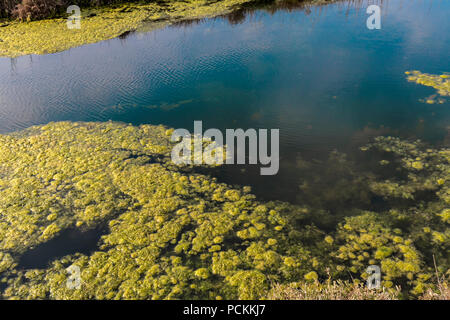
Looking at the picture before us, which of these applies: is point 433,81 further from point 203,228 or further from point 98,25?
point 98,25

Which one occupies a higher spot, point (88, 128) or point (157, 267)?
point (88, 128)

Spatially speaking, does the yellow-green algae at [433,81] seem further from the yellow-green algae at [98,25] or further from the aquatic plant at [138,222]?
the yellow-green algae at [98,25]

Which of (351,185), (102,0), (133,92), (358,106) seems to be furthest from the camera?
(102,0)

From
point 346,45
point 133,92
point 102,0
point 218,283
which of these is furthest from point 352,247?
point 102,0

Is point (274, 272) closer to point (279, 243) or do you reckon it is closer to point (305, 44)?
point (279, 243)

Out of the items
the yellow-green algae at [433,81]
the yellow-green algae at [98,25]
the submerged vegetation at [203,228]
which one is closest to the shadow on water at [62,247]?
the submerged vegetation at [203,228]

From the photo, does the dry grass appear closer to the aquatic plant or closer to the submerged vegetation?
the submerged vegetation
